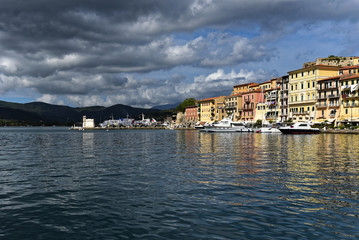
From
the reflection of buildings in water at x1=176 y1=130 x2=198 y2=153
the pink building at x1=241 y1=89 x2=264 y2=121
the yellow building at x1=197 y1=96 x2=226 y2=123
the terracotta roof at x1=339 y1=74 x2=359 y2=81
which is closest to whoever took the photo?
the reflection of buildings in water at x1=176 y1=130 x2=198 y2=153

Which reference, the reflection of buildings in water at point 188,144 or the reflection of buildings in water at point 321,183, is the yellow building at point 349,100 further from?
the reflection of buildings in water at point 321,183

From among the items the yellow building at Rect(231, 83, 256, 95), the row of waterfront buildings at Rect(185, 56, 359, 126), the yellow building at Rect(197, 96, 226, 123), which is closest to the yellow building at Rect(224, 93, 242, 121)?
the row of waterfront buildings at Rect(185, 56, 359, 126)

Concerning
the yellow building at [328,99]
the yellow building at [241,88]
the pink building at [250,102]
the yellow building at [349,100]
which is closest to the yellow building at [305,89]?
the yellow building at [328,99]

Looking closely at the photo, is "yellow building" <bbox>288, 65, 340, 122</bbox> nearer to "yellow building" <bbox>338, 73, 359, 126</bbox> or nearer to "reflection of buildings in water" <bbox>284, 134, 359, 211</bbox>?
"yellow building" <bbox>338, 73, 359, 126</bbox>

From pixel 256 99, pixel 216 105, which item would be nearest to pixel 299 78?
pixel 256 99

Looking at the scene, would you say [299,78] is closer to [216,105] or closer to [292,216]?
[216,105]

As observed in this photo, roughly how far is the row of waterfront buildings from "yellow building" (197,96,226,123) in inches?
666

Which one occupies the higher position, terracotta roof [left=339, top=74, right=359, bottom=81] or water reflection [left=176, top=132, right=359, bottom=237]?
terracotta roof [left=339, top=74, right=359, bottom=81]

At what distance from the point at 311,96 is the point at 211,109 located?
74357mm

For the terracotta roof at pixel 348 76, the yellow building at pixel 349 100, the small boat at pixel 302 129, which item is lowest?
the small boat at pixel 302 129

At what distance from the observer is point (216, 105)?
172m

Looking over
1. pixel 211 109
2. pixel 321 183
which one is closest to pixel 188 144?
pixel 321 183

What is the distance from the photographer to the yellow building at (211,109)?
170 meters

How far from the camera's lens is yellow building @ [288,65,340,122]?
106m
